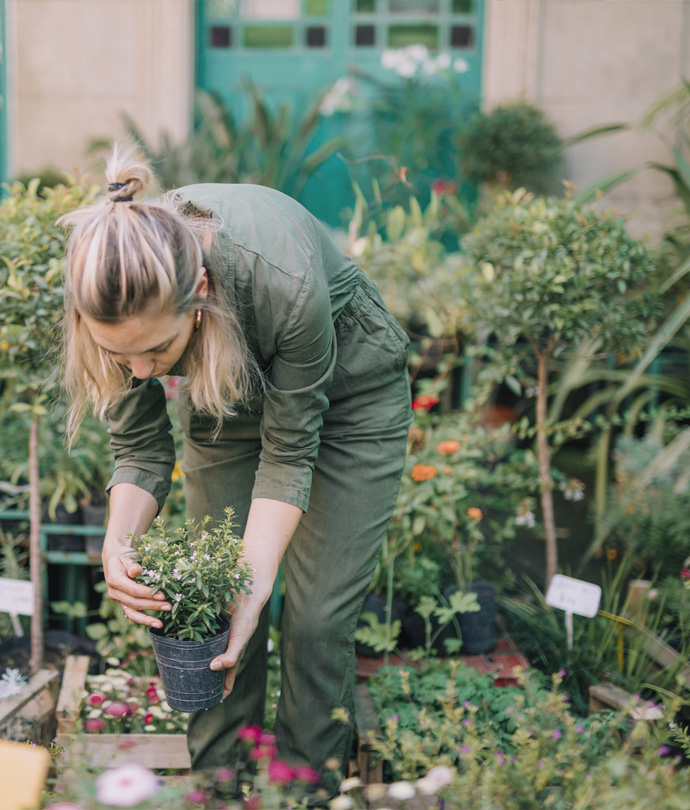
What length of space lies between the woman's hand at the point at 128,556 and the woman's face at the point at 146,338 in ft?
1.01

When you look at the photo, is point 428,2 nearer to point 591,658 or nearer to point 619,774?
point 591,658

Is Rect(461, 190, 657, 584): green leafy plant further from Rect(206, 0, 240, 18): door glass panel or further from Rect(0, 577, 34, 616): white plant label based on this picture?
Rect(206, 0, 240, 18): door glass panel

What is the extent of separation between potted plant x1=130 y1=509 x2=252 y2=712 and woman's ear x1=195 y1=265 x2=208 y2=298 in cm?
37

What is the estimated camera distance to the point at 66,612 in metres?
2.35

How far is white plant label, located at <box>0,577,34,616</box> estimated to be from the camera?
1998mm

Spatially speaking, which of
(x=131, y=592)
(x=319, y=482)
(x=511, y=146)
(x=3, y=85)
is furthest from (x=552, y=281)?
(x=3, y=85)

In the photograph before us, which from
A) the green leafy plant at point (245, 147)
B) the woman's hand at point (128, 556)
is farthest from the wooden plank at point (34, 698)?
the green leafy plant at point (245, 147)

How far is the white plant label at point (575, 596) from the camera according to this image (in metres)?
1.96

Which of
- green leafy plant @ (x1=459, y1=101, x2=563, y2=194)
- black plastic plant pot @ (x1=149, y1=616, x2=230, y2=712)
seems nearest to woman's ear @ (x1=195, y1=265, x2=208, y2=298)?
black plastic plant pot @ (x1=149, y1=616, x2=230, y2=712)

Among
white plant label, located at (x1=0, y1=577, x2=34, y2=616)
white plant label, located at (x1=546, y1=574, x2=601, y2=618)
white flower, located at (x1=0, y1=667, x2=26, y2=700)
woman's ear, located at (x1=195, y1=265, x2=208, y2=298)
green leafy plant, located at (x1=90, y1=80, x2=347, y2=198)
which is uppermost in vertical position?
green leafy plant, located at (x1=90, y1=80, x2=347, y2=198)

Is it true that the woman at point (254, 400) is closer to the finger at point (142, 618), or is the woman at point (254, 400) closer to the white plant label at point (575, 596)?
the finger at point (142, 618)

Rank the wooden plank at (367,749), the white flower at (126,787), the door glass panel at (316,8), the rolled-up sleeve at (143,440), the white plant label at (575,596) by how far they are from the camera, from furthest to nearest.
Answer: the door glass panel at (316,8), the white plant label at (575,596), the wooden plank at (367,749), the rolled-up sleeve at (143,440), the white flower at (126,787)

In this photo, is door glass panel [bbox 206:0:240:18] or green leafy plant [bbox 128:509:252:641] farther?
door glass panel [bbox 206:0:240:18]

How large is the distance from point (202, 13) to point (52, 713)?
4025mm
